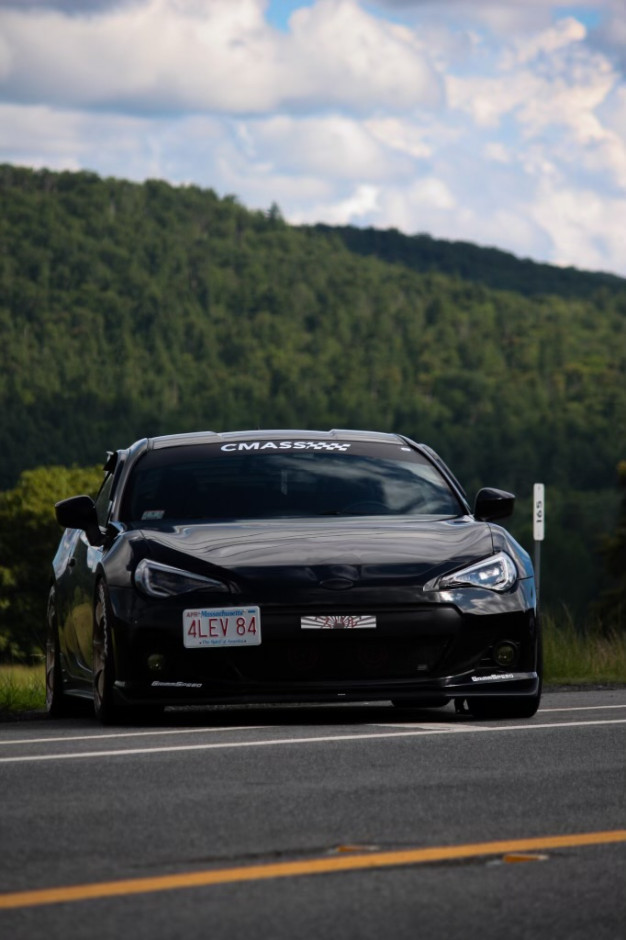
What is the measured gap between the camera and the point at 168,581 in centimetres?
959

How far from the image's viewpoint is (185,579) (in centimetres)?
956

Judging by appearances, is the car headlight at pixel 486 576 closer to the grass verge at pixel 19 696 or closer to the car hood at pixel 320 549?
the car hood at pixel 320 549

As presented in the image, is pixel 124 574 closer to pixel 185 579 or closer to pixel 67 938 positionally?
pixel 185 579

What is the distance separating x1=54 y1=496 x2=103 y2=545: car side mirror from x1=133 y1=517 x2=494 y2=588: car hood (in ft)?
2.04

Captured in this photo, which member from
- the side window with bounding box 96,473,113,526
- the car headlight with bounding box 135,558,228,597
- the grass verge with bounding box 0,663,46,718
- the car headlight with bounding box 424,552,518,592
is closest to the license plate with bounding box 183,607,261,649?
the car headlight with bounding box 135,558,228,597

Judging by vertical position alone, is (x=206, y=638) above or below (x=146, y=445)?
below

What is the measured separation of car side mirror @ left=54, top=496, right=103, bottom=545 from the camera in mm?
10602

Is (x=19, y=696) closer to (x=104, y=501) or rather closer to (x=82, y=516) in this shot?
(x=104, y=501)

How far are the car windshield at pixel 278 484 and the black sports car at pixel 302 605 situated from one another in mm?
19

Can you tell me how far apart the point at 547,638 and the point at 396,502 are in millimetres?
7284

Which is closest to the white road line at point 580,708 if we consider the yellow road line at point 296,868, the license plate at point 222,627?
the license plate at point 222,627

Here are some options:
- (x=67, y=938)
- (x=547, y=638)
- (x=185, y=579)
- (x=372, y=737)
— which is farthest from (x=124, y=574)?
(x=547, y=638)

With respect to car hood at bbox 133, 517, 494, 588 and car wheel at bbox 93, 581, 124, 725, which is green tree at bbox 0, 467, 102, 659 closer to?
car wheel at bbox 93, 581, 124, 725

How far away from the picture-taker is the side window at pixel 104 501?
11242 millimetres
